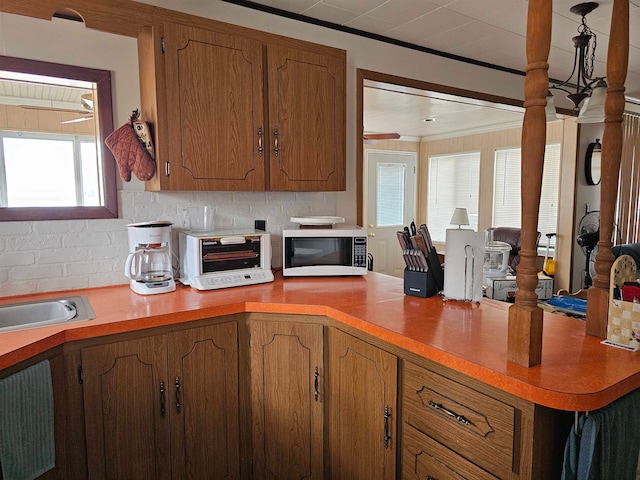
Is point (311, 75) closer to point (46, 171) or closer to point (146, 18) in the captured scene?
point (146, 18)

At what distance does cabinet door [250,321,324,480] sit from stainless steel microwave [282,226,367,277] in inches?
22.2

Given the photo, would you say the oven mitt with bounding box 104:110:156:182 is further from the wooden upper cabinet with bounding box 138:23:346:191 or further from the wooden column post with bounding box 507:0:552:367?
the wooden column post with bounding box 507:0:552:367

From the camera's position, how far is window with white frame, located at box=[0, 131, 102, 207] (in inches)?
79.9

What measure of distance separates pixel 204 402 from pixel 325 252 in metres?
1.02

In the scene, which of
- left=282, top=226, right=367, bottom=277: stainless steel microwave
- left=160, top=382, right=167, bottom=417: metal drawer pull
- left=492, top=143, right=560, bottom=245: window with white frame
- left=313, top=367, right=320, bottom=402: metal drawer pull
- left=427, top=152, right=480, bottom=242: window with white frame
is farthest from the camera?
left=427, top=152, right=480, bottom=242: window with white frame

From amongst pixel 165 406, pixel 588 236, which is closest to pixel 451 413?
pixel 165 406


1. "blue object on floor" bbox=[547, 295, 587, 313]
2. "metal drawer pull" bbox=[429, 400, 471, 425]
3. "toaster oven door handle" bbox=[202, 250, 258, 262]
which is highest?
"toaster oven door handle" bbox=[202, 250, 258, 262]

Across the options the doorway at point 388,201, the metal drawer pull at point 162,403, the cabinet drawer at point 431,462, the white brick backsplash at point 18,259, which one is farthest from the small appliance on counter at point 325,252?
the doorway at point 388,201

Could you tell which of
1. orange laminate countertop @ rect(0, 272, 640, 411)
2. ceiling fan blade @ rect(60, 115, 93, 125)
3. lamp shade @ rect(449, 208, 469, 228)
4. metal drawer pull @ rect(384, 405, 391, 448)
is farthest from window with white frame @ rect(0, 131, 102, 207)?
lamp shade @ rect(449, 208, 469, 228)

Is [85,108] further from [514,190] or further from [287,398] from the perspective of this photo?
[514,190]

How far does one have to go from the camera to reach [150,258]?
2215 mm

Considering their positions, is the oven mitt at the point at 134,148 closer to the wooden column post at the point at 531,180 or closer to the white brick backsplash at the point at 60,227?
the white brick backsplash at the point at 60,227

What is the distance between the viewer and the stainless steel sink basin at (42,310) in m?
1.86

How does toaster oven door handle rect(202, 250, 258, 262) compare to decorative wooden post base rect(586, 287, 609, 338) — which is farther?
toaster oven door handle rect(202, 250, 258, 262)
